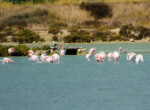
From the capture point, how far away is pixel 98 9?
165 ft

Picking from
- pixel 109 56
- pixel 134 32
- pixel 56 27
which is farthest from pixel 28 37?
pixel 109 56

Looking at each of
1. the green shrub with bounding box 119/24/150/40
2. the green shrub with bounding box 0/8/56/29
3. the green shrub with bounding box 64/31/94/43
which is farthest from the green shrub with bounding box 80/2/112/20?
the green shrub with bounding box 64/31/94/43

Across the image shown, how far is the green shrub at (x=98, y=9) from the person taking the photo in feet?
162

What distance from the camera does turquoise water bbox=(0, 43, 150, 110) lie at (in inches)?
377

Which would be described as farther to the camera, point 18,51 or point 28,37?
point 28,37

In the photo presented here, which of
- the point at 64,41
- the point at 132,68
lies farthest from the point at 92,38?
the point at 132,68

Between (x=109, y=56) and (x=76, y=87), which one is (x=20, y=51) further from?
(x=76, y=87)

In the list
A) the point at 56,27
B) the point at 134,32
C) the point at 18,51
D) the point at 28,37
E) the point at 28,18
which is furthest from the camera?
the point at 28,18

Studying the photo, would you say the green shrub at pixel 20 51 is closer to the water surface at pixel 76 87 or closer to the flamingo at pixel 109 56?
the flamingo at pixel 109 56

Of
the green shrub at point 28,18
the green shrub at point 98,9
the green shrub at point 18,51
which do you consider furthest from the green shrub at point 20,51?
the green shrub at point 98,9

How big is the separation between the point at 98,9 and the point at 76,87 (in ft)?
127

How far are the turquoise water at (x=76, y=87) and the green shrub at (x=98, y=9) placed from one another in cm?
3158

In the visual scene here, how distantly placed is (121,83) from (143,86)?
92 cm

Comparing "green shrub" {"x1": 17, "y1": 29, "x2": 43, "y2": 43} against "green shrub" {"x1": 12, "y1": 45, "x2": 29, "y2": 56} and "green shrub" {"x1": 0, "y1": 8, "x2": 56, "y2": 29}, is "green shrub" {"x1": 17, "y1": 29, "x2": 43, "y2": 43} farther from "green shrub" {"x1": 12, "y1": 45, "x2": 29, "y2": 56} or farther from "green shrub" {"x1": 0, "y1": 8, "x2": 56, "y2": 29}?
"green shrub" {"x1": 12, "y1": 45, "x2": 29, "y2": 56}
